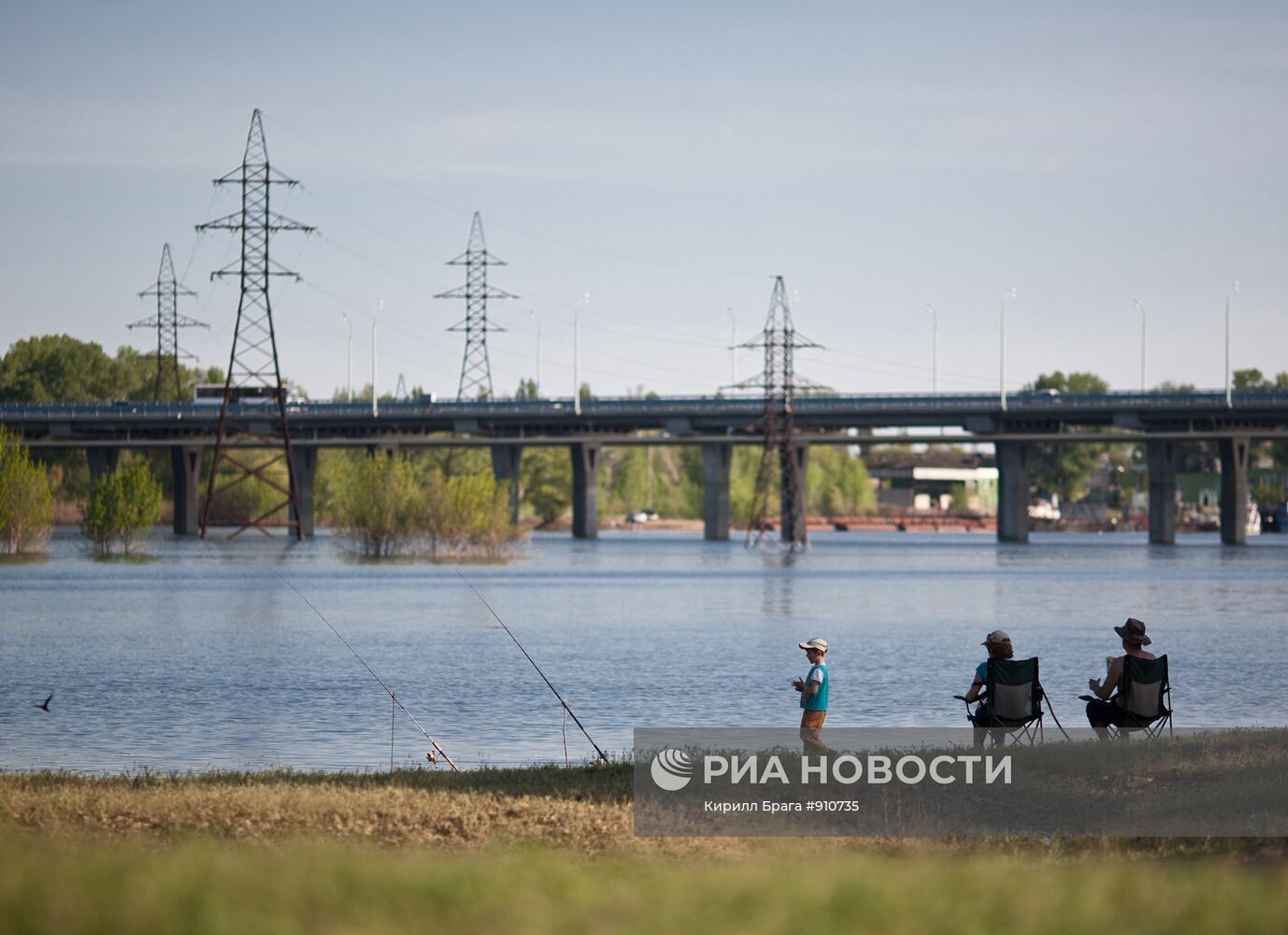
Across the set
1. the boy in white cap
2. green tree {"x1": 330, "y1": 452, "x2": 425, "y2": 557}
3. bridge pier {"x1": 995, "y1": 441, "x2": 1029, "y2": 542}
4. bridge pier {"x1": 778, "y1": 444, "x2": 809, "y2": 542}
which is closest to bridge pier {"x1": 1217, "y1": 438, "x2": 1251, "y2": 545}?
bridge pier {"x1": 995, "y1": 441, "x2": 1029, "y2": 542}

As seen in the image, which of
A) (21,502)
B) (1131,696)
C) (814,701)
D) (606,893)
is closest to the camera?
(606,893)

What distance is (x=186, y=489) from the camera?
134 meters

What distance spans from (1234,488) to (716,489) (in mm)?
42164

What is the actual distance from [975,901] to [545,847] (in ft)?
18.0

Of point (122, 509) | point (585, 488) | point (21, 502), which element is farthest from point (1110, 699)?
point (585, 488)

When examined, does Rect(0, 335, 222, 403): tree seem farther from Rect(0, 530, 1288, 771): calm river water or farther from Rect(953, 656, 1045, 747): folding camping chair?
Rect(953, 656, 1045, 747): folding camping chair

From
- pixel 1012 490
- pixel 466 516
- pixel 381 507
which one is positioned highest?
pixel 1012 490

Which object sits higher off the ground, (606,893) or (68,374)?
(68,374)

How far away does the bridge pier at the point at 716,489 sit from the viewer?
463 feet

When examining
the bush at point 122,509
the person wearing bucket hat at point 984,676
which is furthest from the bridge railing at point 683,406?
the person wearing bucket hat at point 984,676

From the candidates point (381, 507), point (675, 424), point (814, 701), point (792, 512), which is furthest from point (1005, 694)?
point (675, 424)

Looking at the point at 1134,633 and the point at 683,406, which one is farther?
the point at 683,406

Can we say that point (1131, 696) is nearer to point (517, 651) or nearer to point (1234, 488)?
point (517, 651)

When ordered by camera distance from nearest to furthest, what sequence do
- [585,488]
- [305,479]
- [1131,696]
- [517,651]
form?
[1131,696]
[517,651]
[305,479]
[585,488]
